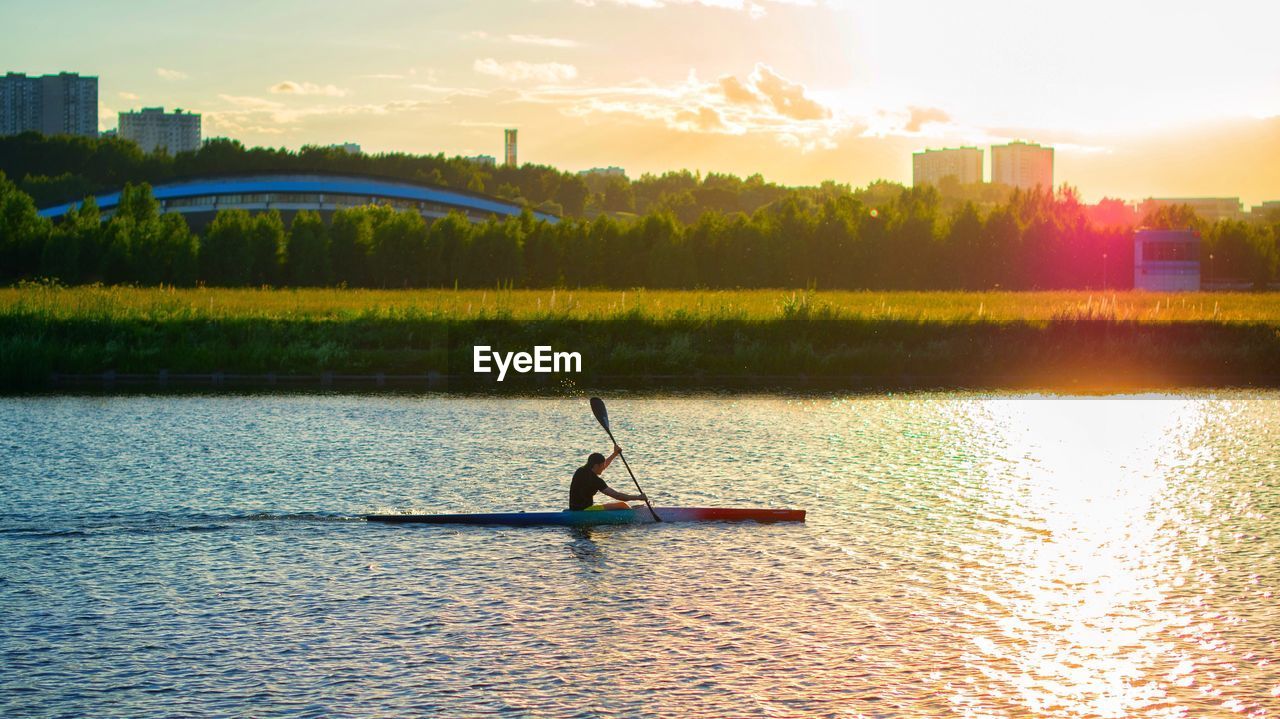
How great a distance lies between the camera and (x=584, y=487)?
20688mm

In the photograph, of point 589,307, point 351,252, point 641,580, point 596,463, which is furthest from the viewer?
point 351,252

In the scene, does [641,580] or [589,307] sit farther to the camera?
[589,307]

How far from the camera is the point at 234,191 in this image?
115000mm

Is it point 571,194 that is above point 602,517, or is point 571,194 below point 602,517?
above

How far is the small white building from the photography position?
9519 centimetres

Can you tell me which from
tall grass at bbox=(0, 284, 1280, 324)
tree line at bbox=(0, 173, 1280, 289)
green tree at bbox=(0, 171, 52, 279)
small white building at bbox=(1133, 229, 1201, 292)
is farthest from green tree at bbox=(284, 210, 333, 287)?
small white building at bbox=(1133, 229, 1201, 292)

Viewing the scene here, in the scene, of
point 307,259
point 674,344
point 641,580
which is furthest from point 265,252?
point 641,580

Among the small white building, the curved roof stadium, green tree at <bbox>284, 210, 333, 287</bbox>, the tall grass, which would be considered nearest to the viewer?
the tall grass

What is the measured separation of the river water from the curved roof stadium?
8653cm

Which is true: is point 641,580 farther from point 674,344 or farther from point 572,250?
point 572,250

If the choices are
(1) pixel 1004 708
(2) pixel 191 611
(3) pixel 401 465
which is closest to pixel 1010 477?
(3) pixel 401 465

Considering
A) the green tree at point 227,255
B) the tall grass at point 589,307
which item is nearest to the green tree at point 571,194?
the green tree at point 227,255

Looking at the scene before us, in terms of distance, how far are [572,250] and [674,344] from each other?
154ft

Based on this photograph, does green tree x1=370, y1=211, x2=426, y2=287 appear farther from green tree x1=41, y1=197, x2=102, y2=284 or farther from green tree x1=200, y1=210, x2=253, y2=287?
green tree x1=41, y1=197, x2=102, y2=284
